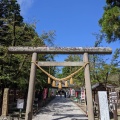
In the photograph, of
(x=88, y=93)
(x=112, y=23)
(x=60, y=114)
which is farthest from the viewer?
(x=60, y=114)

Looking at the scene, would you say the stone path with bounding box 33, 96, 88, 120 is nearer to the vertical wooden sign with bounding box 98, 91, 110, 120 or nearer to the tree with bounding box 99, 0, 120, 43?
the vertical wooden sign with bounding box 98, 91, 110, 120

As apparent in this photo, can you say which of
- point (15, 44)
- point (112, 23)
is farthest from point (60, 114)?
point (112, 23)

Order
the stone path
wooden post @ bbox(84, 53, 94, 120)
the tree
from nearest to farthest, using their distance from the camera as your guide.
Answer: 1. wooden post @ bbox(84, 53, 94, 120)
2. the tree
3. the stone path

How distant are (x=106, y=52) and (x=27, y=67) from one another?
313 inches

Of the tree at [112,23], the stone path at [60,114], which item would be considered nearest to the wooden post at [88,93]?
the tree at [112,23]

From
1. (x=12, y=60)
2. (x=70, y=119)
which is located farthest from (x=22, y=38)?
(x=70, y=119)

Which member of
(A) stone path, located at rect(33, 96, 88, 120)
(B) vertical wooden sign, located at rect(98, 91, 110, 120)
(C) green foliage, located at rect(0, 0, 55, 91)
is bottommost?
(A) stone path, located at rect(33, 96, 88, 120)

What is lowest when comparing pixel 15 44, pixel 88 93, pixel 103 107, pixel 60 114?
pixel 60 114

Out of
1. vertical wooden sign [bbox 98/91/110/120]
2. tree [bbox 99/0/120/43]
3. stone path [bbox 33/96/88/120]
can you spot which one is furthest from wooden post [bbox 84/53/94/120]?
stone path [bbox 33/96/88/120]

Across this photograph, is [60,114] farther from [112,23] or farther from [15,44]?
[112,23]

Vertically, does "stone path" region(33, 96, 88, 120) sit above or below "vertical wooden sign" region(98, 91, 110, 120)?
below

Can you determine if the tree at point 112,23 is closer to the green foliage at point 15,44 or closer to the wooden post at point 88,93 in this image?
the wooden post at point 88,93

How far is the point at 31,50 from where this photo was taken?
408 inches

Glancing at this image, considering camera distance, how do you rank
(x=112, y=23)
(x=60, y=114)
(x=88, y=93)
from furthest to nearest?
(x=60, y=114) < (x=112, y=23) < (x=88, y=93)
